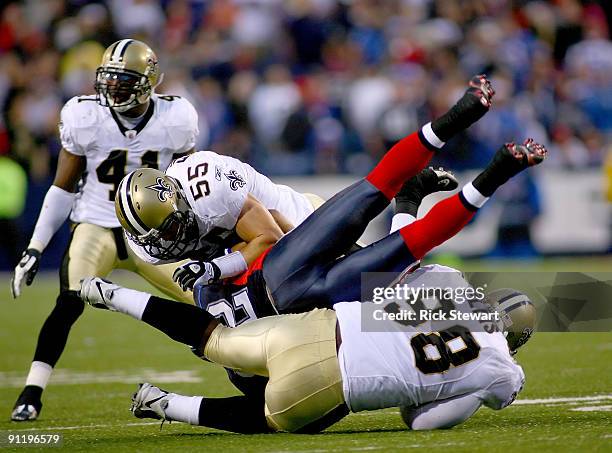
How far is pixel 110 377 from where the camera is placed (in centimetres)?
615

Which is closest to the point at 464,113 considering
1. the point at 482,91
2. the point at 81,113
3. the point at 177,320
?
the point at 482,91

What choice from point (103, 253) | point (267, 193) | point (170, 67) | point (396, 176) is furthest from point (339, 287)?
point (170, 67)

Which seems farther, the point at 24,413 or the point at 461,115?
the point at 24,413

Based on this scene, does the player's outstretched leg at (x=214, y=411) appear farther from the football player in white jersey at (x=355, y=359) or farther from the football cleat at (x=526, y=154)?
the football cleat at (x=526, y=154)

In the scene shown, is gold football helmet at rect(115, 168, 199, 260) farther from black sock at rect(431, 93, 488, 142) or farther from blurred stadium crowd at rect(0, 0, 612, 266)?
blurred stadium crowd at rect(0, 0, 612, 266)

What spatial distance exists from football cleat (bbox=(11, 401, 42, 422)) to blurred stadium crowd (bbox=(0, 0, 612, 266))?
6.49 metres

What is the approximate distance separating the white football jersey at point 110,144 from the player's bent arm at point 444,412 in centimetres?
197

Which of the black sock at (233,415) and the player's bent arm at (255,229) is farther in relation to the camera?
the player's bent arm at (255,229)

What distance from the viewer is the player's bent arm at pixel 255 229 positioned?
4.63 metres

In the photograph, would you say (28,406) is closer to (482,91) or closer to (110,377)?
(110,377)

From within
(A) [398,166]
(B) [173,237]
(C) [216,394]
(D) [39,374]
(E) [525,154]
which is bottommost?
(C) [216,394]

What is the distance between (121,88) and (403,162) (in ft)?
5.26

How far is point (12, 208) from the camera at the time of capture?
1112 cm

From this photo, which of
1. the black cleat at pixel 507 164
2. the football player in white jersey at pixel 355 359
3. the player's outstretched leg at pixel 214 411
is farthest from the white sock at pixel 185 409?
the black cleat at pixel 507 164
